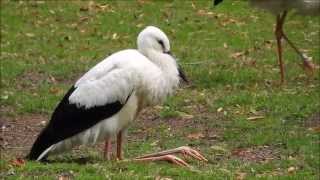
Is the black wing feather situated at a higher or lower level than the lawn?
higher

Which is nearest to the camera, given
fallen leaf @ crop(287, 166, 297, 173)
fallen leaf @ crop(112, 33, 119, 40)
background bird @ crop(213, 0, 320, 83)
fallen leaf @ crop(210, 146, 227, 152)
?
fallen leaf @ crop(287, 166, 297, 173)

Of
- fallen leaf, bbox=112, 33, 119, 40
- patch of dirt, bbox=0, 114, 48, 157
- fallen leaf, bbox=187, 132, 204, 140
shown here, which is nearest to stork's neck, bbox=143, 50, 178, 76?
fallen leaf, bbox=187, 132, 204, 140

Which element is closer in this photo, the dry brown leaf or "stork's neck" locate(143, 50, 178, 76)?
"stork's neck" locate(143, 50, 178, 76)

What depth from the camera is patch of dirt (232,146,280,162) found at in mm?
8695

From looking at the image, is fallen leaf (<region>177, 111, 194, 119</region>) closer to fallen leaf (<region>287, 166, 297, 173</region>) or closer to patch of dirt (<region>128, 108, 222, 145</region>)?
patch of dirt (<region>128, 108, 222, 145</region>)

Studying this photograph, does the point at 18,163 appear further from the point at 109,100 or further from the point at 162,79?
the point at 162,79

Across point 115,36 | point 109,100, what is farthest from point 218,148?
point 115,36

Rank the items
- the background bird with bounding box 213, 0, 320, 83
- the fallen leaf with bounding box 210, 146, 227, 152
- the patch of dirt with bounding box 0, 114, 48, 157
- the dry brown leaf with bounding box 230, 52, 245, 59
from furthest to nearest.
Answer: the dry brown leaf with bounding box 230, 52, 245, 59, the background bird with bounding box 213, 0, 320, 83, the patch of dirt with bounding box 0, 114, 48, 157, the fallen leaf with bounding box 210, 146, 227, 152

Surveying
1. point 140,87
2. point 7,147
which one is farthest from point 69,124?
point 7,147

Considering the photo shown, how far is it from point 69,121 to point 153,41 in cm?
108

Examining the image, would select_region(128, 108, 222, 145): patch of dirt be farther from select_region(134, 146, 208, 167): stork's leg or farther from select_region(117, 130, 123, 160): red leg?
select_region(117, 130, 123, 160): red leg

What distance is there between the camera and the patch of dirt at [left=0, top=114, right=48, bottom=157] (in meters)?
9.54

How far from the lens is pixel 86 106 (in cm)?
808

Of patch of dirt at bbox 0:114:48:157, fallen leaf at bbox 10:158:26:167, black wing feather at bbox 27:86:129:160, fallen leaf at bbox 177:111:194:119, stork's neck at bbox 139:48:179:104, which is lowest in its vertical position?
fallen leaf at bbox 177:111:194:119
